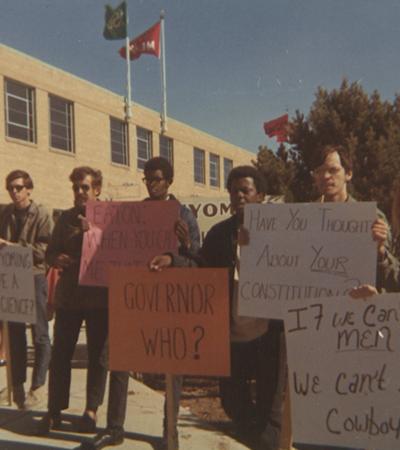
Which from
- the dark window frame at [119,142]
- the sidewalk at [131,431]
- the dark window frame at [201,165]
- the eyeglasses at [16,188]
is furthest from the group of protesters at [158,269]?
the dark window frame at [201,165]

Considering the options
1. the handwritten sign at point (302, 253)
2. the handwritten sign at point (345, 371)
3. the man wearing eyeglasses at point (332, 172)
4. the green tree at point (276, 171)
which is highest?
the green tree at point (276, 171)

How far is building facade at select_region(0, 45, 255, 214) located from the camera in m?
22.3

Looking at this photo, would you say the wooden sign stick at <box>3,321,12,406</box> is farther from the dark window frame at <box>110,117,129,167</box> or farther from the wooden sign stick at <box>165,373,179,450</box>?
the dark window frame at <box>110,117,129,167</box>

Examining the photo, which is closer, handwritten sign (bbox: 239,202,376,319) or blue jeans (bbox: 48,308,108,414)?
handwritten sign (bbox: 239,202,376,319)

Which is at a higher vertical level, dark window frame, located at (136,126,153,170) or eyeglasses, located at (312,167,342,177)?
dark window frame, located at (136,126,153,170)

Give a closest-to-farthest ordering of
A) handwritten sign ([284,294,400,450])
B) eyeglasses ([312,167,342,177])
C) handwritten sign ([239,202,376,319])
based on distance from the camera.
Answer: handwritten sign ([284,294,400,450]) < handwritten sign ([239,202,376,319]) < eyeglasses ([312,167,342,177])

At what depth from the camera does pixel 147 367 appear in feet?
12.0

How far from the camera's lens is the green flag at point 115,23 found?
2786 cm

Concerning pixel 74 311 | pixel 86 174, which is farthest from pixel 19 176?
pixel 74 311

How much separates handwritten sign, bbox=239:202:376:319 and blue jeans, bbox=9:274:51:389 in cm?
254

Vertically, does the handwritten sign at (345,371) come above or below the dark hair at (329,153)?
below

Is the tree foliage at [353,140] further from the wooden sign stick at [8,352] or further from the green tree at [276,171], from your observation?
the wooden sign stick at [8,352]

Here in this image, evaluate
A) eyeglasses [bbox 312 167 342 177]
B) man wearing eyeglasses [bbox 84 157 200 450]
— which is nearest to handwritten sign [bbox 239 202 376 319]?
eyeglasses [bbox 312 167 342 177]

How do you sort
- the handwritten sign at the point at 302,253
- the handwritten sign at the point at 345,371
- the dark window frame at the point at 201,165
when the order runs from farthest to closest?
the dark window frame at the point at 201,165, the handwritten sign at the point at 302,253, the handwritten sign at the point at 345,371
